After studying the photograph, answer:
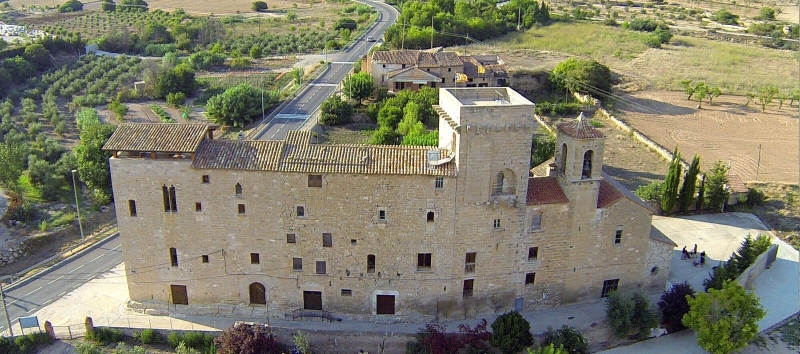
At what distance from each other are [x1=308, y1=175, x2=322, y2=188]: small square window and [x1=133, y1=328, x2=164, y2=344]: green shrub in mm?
11091

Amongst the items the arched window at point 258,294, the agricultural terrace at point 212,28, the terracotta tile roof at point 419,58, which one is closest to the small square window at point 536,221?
the arched window at point 258,294

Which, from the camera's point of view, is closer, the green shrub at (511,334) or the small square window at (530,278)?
the green shrub at (511,334)

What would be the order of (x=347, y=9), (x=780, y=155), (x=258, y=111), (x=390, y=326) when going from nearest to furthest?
(x=390, y=326), (x=780, y=155), (x=258, y=111), (x=347, y=9)

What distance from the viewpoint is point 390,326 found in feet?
111

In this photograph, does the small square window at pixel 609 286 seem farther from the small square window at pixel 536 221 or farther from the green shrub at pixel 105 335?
the green shrub at pixel 105 335

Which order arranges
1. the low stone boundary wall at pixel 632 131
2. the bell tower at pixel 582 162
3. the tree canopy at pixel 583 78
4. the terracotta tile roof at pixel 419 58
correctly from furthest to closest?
the tree canopy at pixel 583 78 → the terracotta tile roof at pixel 419 58 → the low stone boundary wall at pixel 632 131 → the bell tower at pixel 582 162

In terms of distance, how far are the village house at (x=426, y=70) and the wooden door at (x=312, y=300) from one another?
1673 inches

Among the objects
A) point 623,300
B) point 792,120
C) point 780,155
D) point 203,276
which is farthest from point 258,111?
point 792,120

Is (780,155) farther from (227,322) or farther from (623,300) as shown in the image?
(227,322)

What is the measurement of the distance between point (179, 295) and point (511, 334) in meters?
17.7

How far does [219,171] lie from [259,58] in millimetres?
74022

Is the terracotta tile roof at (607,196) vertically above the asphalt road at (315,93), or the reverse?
the terracotta tile roof at (607,196)

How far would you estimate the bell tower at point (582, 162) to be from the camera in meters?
32.8

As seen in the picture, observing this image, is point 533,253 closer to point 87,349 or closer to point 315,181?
point 315,181
